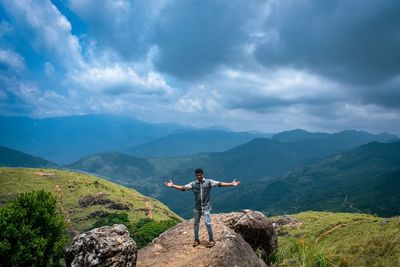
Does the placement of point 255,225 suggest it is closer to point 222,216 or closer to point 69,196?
point 222,216

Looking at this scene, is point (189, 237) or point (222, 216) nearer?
point (189, 237)

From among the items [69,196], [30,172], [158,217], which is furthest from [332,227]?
[30,172]

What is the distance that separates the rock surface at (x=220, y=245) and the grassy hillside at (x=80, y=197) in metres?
127

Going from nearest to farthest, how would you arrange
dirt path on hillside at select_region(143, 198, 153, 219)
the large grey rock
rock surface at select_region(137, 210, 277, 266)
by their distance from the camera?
rock surface at select_region(137, 210, 277, 266)
the large grey rock
dirt path on hillside at select_region(143, 198, 153, 219)

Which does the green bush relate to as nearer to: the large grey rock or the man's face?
the large grey rock

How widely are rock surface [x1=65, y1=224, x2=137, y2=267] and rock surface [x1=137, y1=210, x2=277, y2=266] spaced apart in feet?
7.16

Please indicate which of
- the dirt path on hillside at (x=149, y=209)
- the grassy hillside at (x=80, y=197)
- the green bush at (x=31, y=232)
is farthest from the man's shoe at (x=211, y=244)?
the dirt path on hillside at (x=149, y=209)

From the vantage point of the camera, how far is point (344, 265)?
18.4 meters

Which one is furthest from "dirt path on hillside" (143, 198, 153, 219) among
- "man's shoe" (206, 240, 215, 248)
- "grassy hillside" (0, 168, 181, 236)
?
"man's shoe" (206, 240, 215, 248)

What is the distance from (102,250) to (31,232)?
1714cm

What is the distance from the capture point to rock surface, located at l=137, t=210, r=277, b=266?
1858 cm

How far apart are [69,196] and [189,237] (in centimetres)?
16508

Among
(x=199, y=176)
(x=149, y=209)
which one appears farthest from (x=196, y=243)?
(x=149, y=209)

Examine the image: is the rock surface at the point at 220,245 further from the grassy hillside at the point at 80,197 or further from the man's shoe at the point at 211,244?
the grassy hillside at the point at 80,197
